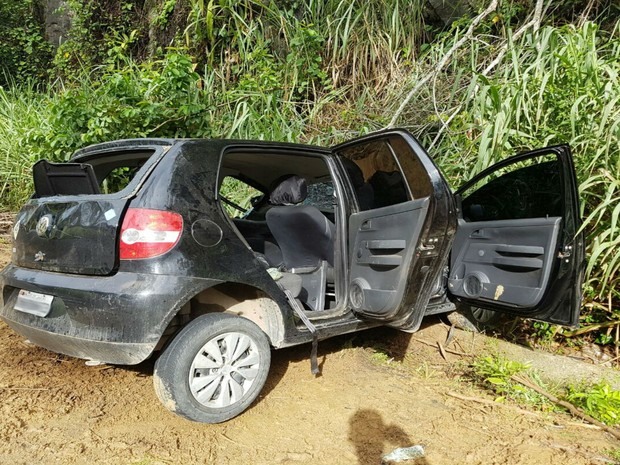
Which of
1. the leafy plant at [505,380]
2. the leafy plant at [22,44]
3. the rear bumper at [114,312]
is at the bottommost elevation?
the leafy plant at [505,380]

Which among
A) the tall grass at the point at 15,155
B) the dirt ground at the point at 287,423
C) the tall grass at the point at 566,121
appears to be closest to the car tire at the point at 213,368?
the dirt ground at the point at 287,423

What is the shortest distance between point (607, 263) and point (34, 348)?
3868 mm

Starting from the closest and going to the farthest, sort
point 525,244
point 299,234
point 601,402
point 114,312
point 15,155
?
point 114,312 < point 601,402 < point 525,244 < point 299,234 < point 15,155

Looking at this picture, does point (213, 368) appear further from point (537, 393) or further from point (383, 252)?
point (537, 393)

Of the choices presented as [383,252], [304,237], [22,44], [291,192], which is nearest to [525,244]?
[383,252]

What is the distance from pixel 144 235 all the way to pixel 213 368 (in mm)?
741

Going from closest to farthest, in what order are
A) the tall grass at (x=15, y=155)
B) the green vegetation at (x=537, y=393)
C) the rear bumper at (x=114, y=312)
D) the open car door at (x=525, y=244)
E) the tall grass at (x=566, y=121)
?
1. the rear bumper at (x=114, y=312)
2. the green vegetation at (x=537, y=393)
3. the open car door at (x=525, y=244)
4. the tall grass at (x=566, y=121)
5. the tall grass at (x=15, y=155)

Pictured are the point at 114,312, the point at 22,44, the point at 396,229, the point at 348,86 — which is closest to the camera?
the point at 114,312

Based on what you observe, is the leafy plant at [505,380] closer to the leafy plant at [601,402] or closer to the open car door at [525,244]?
the leafy plant at [601,402]

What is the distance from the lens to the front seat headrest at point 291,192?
328 centimetres

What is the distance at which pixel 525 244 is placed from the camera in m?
3.05

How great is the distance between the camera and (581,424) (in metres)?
2.49

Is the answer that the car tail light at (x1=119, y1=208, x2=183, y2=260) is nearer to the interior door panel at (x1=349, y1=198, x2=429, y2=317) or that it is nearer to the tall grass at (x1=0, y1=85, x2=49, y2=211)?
the interior door panel at (x1=349, y1=198, x2=429, y2=317)

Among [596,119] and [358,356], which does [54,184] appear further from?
[596,119]
